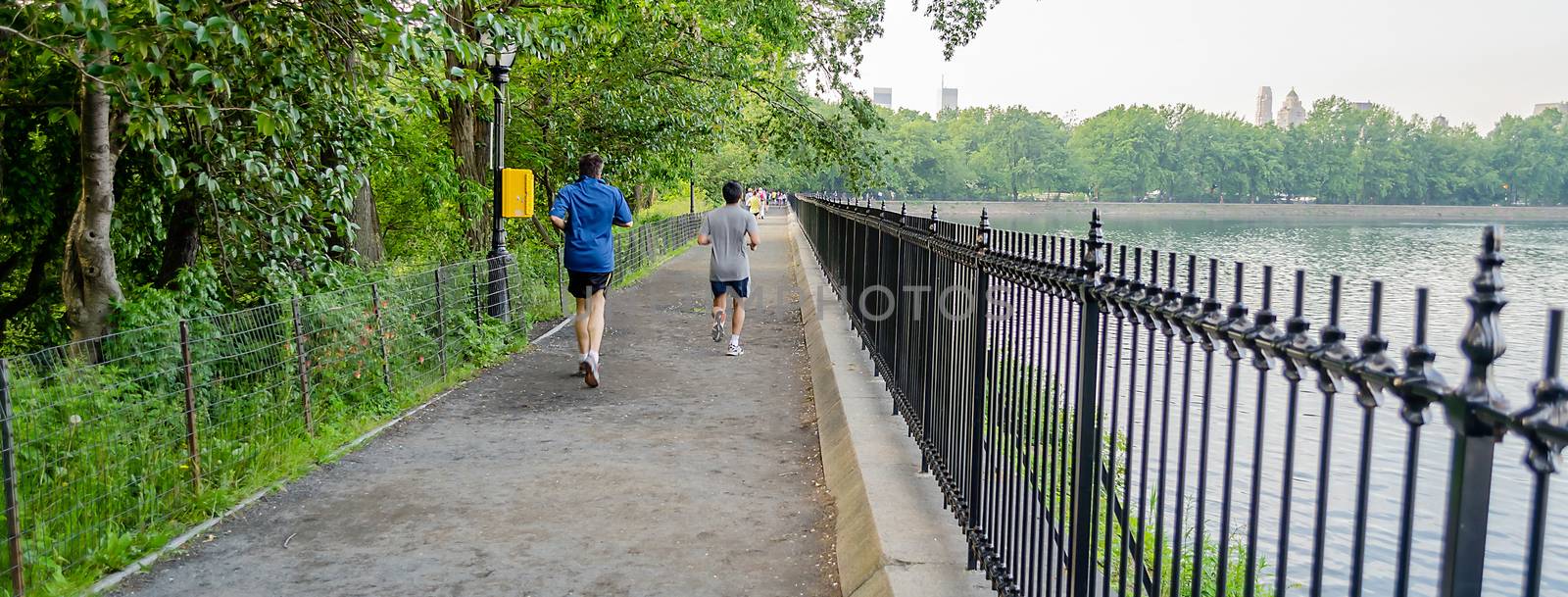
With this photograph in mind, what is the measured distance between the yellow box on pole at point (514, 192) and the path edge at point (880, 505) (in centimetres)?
496

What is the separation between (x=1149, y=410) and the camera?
112 inches

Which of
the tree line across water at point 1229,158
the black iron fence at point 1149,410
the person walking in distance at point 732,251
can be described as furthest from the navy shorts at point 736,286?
the tree line across water at point 1229,158

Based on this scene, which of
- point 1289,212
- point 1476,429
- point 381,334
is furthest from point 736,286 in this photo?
point 1289,212

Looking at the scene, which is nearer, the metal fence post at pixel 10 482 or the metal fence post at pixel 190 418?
the metal fence post at pixel 10 482

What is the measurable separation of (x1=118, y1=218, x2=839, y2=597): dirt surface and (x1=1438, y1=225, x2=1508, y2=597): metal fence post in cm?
357

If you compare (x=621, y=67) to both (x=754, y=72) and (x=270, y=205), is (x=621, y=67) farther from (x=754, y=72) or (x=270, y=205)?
(x=270, y=205)

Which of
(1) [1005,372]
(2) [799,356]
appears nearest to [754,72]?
(2) [799,356]

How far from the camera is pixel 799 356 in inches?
467

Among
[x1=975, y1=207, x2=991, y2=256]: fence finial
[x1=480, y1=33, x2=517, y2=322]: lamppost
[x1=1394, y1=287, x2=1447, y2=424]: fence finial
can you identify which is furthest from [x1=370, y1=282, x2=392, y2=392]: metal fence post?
[x1=1394, y1=287, x2=1447, y2=424]: fence finial

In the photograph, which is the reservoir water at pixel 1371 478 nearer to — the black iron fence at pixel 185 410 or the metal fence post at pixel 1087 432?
the metal fence post at pixel 1087 432

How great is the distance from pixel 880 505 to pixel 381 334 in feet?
15.7

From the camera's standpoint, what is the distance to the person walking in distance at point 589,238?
32.6 ft

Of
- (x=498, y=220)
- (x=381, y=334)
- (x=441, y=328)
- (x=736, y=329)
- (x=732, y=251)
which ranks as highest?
(x=498, y=220)

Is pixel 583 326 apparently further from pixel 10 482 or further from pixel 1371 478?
pixel 1371 478
